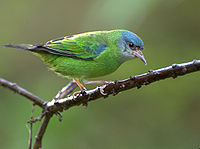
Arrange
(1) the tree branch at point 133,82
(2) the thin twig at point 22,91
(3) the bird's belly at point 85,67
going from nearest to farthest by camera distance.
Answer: (1) the tree branch at point 133,82, (2) the thin twig at point 22,91, (3) the bird's belly at point 85,67

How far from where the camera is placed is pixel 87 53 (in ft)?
14.3

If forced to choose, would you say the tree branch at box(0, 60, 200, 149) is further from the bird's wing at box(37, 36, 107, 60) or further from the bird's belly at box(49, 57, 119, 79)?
the bird's wing at box(37, 36, 107, 60)

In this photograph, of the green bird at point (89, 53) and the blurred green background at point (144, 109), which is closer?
the green bird at point (89, 53)

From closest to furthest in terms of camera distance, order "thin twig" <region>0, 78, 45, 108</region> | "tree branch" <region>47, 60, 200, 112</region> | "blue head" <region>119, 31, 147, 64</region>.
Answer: "tree branch" <region>47, 60, 200, 112</region>
"thin twig" <region>0, 78, 45, 108</region>
"blue head" <region>119, 31, 147, 64</region>

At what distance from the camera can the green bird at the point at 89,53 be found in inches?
164

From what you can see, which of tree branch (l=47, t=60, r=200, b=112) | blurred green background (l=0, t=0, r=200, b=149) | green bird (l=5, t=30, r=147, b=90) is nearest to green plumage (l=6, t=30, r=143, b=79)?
green bird (l=5, t=30, r=147, b=90)

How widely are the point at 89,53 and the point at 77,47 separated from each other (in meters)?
0.26

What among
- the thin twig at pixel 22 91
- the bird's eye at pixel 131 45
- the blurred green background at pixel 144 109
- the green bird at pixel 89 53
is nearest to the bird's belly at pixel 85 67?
the green bird at pixel 89 53

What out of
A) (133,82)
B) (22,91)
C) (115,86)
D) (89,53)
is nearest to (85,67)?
(89,53)

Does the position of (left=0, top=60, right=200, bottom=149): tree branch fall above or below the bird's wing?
below

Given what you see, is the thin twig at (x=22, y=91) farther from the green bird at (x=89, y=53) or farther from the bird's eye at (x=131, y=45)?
the bird's eye at (x=131, y=45)

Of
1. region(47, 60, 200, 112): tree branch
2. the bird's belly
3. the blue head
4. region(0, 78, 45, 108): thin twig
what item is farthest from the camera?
the blue head

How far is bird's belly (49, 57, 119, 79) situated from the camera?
4.13 meters

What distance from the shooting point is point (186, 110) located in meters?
4.61
